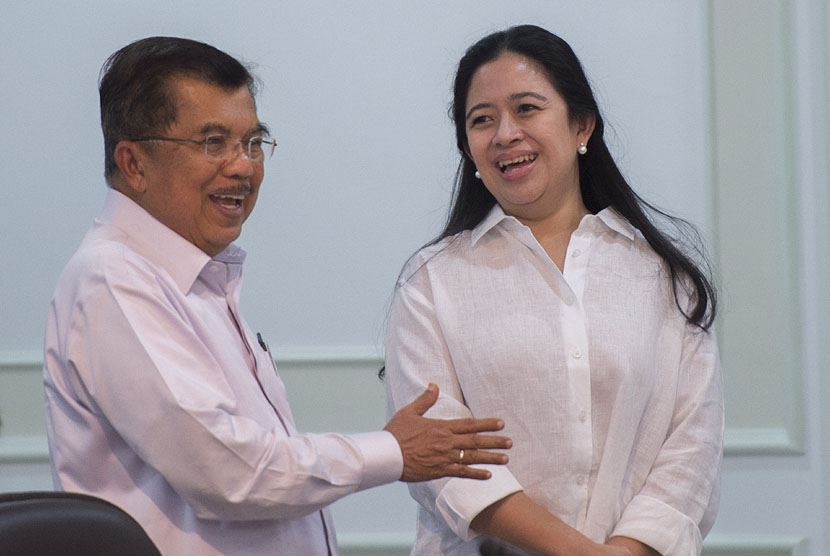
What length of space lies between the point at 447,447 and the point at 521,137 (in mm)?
697

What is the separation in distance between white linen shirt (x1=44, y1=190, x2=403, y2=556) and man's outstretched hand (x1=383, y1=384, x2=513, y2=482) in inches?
1.0

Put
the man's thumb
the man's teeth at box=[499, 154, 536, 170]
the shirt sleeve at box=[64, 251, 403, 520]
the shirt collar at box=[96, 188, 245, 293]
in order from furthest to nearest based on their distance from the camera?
the man's teeth at box=[499, 154, 536, 170], the shirt collar at box=[96, 188, 245, 293], the man's thumb, the shirt sleeve at box=[64, 251, 403, 520]

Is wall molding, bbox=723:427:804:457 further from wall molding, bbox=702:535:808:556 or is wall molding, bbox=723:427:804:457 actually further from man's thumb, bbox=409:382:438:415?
man's thumb, bbox=409:382:438:415

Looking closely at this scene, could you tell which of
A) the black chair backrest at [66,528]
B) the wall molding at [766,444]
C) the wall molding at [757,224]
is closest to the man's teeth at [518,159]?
the black chair backrest at [66,528]

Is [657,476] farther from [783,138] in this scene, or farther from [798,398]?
[783,138]

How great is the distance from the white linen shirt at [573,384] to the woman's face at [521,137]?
3.4 inches

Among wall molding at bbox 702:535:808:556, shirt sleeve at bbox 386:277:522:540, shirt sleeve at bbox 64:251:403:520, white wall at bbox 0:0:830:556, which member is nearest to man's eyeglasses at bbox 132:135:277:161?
shirt sleeve at bbox 64:251:403:520

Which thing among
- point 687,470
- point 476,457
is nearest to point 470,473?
point 476,457

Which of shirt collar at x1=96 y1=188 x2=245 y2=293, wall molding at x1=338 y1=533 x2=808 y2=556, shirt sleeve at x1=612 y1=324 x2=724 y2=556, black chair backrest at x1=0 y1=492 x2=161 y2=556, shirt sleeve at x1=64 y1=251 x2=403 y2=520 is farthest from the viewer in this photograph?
wall molding at x1=338 y1=533 x2=808 y2=556

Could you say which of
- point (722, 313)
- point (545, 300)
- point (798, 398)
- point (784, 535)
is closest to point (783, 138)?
point (722, 313)

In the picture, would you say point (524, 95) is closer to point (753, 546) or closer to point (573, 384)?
point (573, 384)

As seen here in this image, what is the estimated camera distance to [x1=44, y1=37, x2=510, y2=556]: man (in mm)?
Result: 1419

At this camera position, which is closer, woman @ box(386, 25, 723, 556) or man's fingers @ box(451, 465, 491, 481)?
man's fingers @ box(451, 465, 491, 481)

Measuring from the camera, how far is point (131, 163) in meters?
1.67
